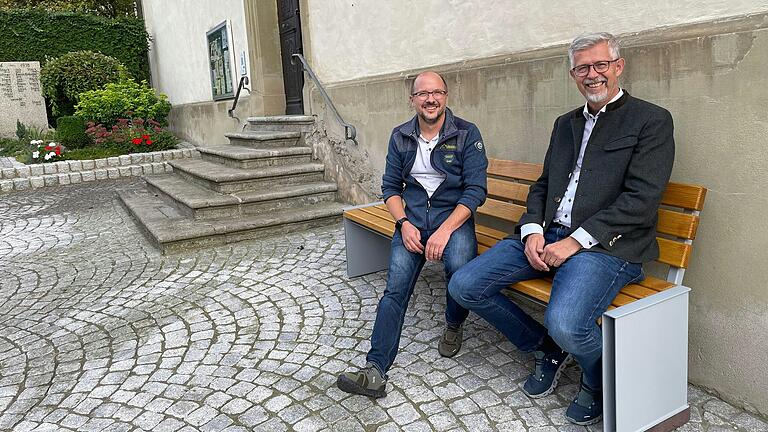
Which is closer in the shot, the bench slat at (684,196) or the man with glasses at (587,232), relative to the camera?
the man with glasses at (587,232)

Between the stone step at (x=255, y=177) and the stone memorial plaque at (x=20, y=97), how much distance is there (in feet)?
28.0

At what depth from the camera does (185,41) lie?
1132 centimetres

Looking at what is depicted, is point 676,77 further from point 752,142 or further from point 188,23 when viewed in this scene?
point 188,23

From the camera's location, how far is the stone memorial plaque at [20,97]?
12.7 m

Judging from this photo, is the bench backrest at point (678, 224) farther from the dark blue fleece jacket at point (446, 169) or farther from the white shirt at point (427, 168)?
the white shirt at point (427, 168)

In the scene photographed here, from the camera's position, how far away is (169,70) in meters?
13.1

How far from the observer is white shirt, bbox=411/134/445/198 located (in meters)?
3.06

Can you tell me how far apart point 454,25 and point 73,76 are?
37.0 ft

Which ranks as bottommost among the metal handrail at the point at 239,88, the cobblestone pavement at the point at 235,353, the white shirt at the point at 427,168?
the cobblestone pavement at the point at 235,353

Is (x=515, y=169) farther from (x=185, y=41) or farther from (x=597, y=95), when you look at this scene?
(x=185, y=41)

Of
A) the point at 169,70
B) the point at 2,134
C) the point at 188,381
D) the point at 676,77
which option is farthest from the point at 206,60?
the point at 676,77

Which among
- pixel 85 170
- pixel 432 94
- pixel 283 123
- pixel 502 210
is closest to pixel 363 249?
pixel 502 210

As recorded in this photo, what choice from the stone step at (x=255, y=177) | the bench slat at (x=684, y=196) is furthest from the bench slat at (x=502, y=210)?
the stone step at (x=255, y=177)

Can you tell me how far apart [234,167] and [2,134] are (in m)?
9.31
